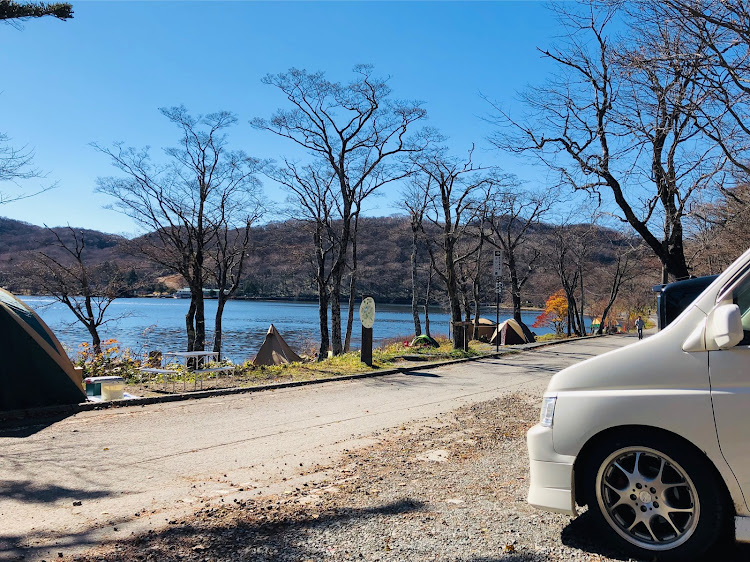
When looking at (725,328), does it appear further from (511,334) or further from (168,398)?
(511,334)

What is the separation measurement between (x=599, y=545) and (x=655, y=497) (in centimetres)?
56

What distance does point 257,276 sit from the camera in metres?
62.2

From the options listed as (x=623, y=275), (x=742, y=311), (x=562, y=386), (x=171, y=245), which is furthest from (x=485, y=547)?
(x=623, y=275)

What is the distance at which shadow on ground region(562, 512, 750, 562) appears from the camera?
10.8 feet

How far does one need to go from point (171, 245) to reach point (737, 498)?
26335 mm

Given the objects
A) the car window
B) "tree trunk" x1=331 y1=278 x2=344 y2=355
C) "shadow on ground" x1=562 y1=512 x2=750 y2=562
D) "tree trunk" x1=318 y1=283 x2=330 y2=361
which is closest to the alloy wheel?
"shadow on ground" x1=562 y1=512 x2=750 y2=562

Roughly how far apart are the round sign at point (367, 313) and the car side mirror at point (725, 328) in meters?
13.2

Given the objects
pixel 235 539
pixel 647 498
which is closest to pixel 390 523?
pixel 235 539

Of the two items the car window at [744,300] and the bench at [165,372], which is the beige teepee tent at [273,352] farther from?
the car window at [744,300]

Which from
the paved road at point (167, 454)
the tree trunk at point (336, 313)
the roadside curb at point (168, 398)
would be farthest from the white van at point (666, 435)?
the tree trunk at point (336, 313)

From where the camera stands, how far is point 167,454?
6.75 m

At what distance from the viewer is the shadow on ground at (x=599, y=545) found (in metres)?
3.28

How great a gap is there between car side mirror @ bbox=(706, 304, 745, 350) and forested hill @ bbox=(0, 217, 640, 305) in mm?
24536

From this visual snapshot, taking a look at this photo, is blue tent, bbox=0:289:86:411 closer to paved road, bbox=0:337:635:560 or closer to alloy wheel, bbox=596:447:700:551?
paved road, bbox=0:337:635:560
